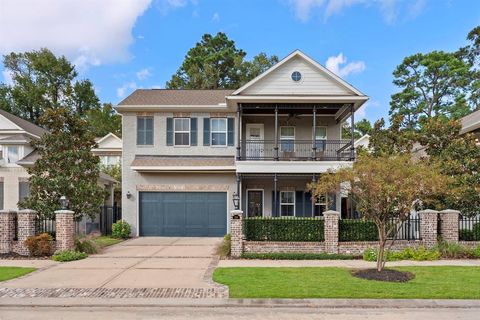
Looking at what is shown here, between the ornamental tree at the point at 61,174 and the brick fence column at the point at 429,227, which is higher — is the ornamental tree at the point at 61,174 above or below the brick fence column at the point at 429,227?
above

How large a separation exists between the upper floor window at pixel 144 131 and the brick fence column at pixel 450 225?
14.1 meters

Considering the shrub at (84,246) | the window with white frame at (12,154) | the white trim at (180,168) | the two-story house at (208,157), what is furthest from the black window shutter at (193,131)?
the window with white frame at (12,154)

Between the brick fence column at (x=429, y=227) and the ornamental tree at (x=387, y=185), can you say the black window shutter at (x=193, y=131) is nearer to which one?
the ornamental tree at (x=387, y=185)

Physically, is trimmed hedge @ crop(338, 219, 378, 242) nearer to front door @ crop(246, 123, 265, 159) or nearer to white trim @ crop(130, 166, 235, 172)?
front door @ crop(246, 123, 265, 159)

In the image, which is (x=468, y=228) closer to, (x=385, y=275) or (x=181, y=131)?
(x=385, y=275)

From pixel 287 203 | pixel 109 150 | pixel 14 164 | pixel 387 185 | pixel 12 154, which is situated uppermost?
pixel 109 150

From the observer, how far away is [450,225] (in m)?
14.2

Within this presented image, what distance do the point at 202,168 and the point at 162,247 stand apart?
16.9 ft

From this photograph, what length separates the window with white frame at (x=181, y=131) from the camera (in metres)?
21.7

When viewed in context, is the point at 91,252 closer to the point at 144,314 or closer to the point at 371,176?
the point at 144,314

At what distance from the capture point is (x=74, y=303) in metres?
8.34

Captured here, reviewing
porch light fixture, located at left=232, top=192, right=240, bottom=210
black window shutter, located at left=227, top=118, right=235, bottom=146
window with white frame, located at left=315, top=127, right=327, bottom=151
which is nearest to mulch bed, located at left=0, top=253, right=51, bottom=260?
porch light fixture, located at left=232, top=192, right=240, bottom=210

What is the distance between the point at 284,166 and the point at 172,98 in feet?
24.5

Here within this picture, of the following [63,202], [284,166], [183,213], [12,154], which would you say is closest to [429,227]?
[284,166]
